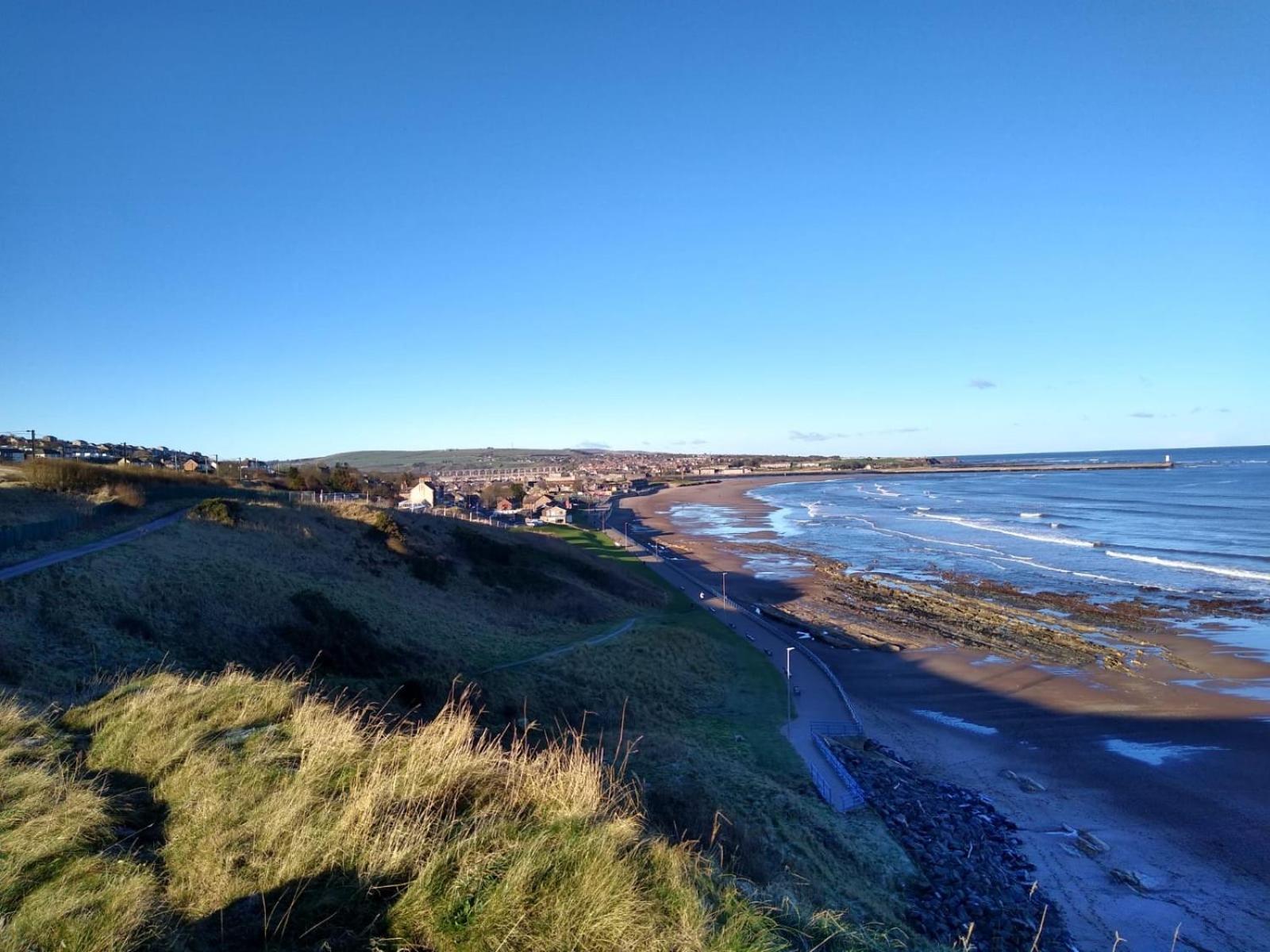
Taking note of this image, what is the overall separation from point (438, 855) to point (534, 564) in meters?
42.0

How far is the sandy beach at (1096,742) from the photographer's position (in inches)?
563

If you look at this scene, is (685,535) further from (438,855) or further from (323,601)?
(438,855)

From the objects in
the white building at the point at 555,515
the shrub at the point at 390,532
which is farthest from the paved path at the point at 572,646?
the white building at the point at 555,515

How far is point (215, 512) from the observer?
3394 cm

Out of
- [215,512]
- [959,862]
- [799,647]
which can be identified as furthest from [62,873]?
[215,512]

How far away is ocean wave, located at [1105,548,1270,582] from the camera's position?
43.8 m

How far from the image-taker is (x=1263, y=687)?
1030 inches

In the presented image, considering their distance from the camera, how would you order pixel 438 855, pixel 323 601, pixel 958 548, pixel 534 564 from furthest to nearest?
pixel 958 548 → pixel 534 564 → pixel 323 601 → pixel 438 855

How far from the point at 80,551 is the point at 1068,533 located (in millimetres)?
69649

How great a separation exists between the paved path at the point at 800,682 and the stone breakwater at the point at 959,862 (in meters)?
0.87

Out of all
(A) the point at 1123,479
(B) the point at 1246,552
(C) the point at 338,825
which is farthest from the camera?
(A) the point at 1123,479

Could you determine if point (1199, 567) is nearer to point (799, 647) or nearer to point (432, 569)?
point (799, 647)

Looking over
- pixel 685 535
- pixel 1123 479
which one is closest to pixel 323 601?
pixel 685 535

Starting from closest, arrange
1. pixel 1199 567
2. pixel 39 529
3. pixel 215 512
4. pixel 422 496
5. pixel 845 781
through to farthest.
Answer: pixel 845 781
pixel 39 529
pixel 215 512
pixel 1199 567
pixel 422 496
